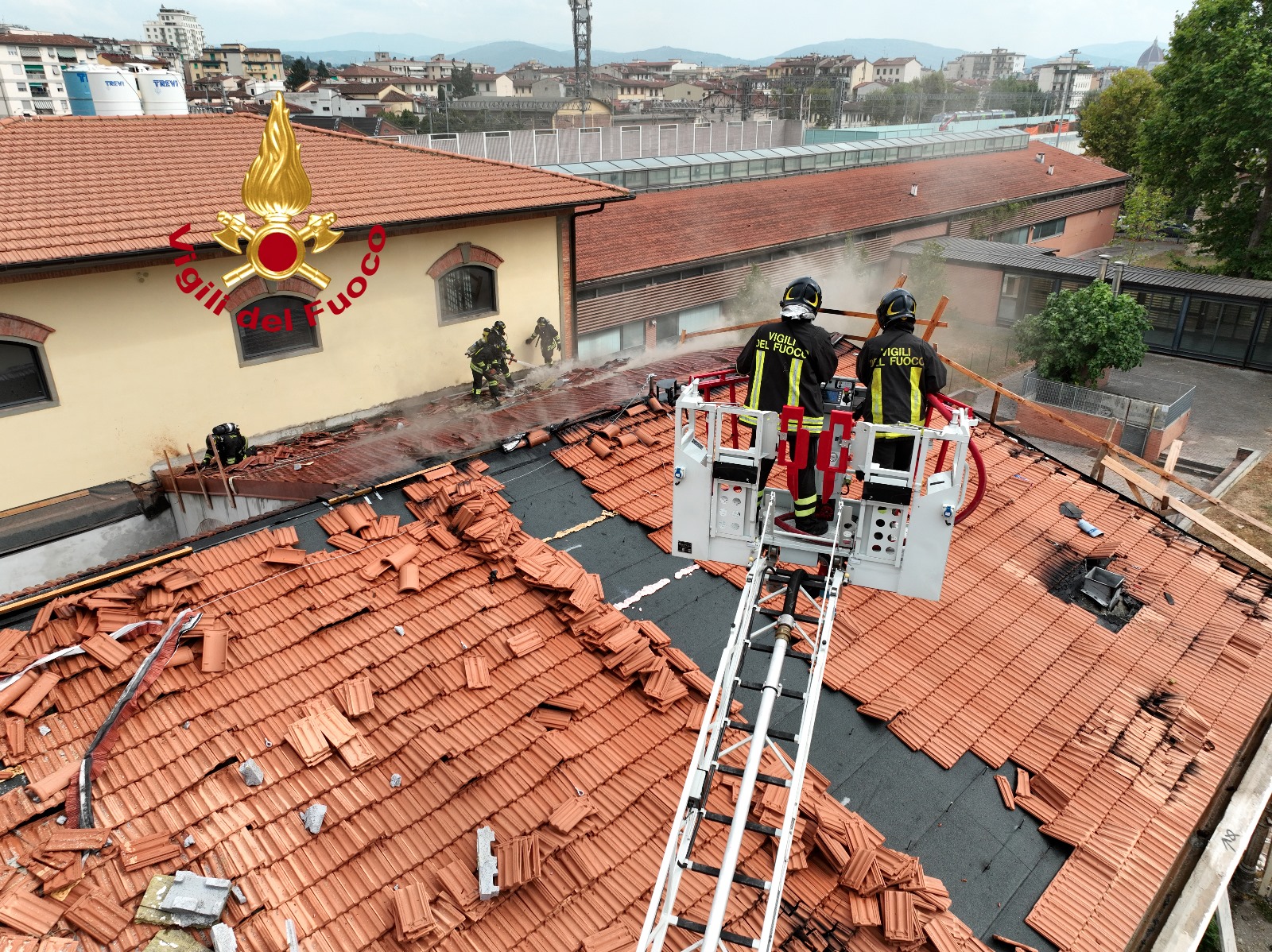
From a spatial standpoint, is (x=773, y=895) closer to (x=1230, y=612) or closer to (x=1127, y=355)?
(x=1230, y=612)

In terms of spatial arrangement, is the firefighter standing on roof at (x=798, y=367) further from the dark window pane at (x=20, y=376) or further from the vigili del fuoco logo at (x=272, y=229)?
the dark window pane at (x=20, y=376)

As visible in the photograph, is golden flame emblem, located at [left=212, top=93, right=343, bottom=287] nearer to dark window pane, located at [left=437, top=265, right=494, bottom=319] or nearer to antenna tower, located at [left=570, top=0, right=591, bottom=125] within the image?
dark window pane, located at [left=437, top=265, right=494, bottom=319]

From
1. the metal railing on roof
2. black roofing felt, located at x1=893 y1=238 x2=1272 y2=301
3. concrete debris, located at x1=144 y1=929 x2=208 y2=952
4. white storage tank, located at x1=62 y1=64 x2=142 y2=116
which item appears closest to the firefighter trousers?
concrete debris, located at x1=144 y1=929 x2=208 y2=952

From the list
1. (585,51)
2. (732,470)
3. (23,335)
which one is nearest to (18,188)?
(23,335)

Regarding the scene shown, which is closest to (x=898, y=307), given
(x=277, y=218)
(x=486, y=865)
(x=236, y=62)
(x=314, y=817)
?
(x=486, y=865)

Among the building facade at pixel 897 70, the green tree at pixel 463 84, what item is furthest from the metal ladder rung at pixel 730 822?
the building facade at pixel 897 70

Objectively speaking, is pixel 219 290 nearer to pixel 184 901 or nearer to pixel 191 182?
pixel 191 182

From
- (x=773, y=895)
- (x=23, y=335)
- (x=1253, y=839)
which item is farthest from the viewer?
(x=1253, y=839)
